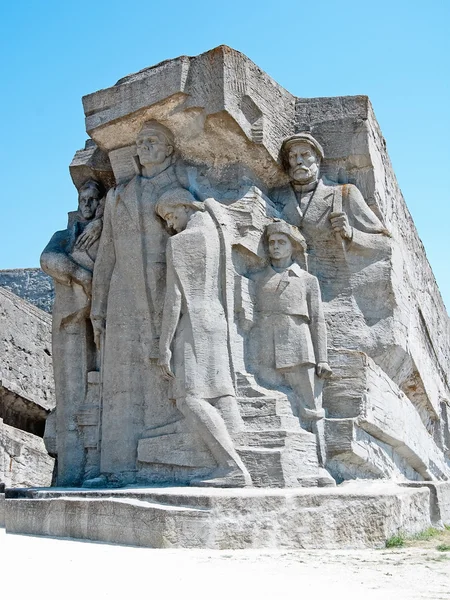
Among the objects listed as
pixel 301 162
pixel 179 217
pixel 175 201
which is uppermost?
pixel 301 162

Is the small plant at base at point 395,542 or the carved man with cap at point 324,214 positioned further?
the carved man with cap at point 324,214

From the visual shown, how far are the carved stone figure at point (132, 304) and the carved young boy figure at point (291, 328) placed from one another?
962 mm

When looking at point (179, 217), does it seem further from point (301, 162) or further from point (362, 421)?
point (362, 421)

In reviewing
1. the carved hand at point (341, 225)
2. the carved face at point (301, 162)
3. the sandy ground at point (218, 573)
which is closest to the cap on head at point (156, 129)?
the carved face at point (301, 162)

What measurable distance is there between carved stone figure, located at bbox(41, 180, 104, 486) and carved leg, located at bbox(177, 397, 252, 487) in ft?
5.43

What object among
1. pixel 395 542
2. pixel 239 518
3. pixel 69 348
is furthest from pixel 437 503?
pixel 69 348

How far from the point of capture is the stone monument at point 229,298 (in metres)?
7.11

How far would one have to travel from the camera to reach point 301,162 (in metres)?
8.16

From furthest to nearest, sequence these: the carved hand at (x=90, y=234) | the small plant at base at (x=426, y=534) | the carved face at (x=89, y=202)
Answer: the carved face at (x=89, y=202)
the carved hand at (x=90, y=234)
the small plant at base at (x=426, y=534)

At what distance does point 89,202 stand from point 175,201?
1.55 m

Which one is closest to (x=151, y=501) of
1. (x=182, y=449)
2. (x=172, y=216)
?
(x=182, y=449)

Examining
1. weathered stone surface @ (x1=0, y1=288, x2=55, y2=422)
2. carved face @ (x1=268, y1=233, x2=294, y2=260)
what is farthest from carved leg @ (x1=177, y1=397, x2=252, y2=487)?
weathered stone surface @ (x1=0, y1=288, x2=55, y2=422)

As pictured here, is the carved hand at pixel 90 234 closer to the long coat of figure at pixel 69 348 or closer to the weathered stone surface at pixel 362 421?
the long coat of figure at pixel 69 348

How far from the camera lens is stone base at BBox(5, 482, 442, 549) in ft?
18.7
